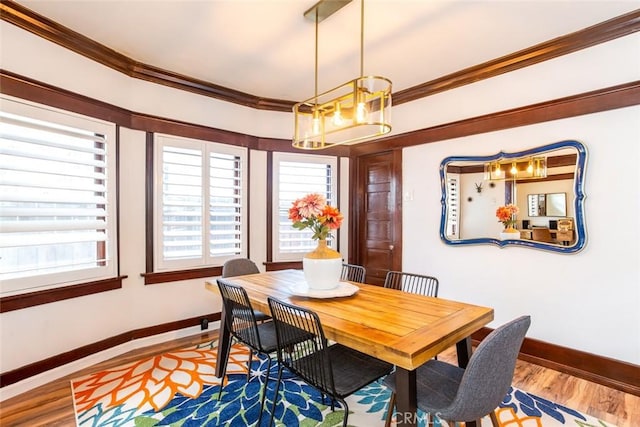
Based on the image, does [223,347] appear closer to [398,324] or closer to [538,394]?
[398,324]

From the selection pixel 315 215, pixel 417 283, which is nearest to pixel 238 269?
pixel 315 215

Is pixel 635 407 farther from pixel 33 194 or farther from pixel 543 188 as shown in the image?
pixel 33 194

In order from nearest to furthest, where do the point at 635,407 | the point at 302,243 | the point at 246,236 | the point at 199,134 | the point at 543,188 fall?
the point at 635,407 → the point at 543,188 → the point at 199,134 → the point at 246,236 → the point at 302,243

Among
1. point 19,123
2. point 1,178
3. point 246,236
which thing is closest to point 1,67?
Answer: point 19,123

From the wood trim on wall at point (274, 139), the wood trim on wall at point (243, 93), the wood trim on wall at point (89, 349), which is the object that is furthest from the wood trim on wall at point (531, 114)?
the wood trim on wall at point (89, 349)

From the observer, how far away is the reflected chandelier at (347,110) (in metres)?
2.05

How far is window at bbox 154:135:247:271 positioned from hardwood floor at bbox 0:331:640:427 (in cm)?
126

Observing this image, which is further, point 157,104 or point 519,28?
point 157,104

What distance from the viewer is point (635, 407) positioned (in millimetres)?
2285

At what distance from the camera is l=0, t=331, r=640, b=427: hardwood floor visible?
216 centimetres

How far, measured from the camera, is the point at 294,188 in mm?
4375

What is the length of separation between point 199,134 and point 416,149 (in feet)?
8.43

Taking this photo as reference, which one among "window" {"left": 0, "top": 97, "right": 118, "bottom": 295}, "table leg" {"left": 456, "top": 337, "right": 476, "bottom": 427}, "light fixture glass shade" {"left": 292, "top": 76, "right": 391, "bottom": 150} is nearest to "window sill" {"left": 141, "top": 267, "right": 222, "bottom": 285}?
"window" {"left": 0, "top": 97, "right": 118, "bottom": 295}

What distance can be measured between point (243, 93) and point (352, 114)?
7.70ft
